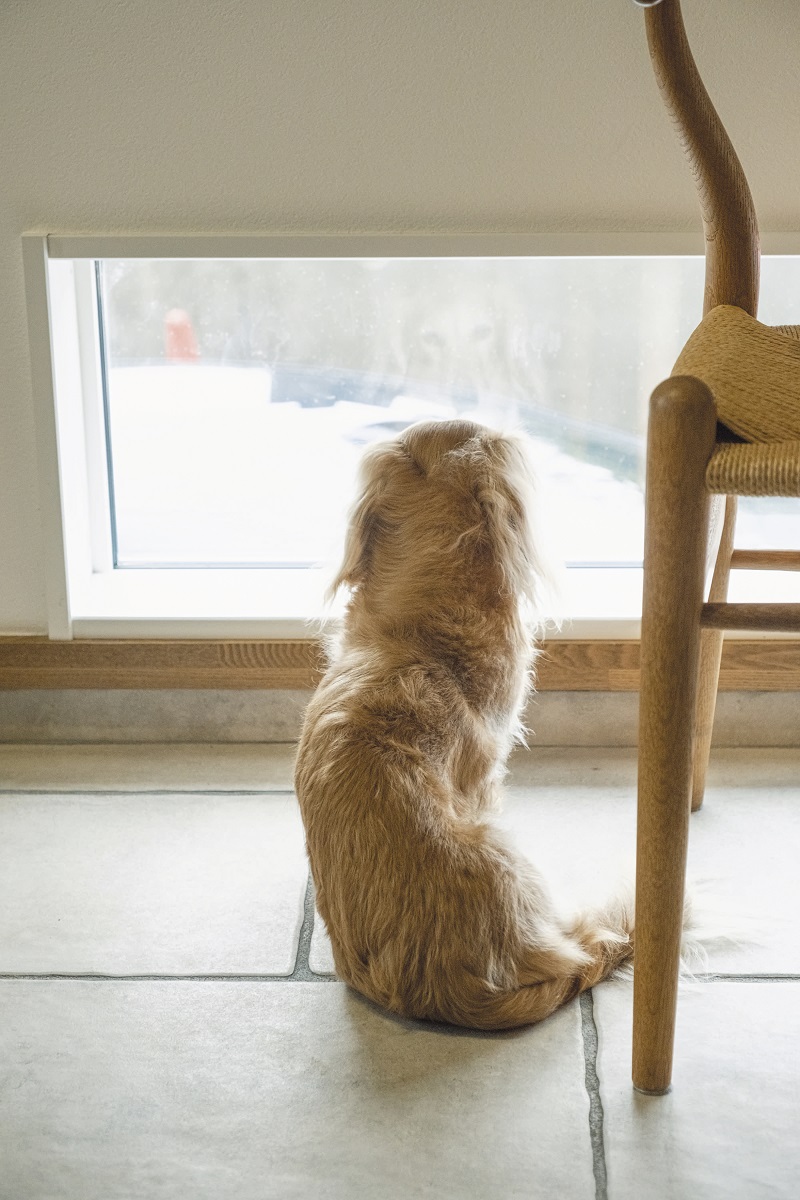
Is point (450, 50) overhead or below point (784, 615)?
overhead

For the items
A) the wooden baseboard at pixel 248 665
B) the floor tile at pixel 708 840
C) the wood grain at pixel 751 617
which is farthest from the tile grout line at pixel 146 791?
the wood grain at pixel 751 617

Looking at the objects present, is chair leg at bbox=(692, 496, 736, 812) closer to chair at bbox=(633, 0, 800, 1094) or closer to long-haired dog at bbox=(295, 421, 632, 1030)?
long-haired dog at bbox=(295, 421, 632, 1030)

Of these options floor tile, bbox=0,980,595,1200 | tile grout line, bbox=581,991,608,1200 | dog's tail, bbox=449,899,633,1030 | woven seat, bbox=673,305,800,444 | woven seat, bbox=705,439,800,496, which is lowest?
floor tile, bbox=0,980,595,1200

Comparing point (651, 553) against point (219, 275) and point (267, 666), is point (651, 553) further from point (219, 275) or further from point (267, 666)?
point (219, 275)

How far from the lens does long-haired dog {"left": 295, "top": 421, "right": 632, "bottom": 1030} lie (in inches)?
42.6

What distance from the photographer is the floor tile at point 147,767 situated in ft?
5.62

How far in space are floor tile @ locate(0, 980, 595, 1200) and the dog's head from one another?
49 cm

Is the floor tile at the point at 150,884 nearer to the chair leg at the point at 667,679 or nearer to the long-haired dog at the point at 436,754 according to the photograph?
the long-haired dog at the point at 436,754

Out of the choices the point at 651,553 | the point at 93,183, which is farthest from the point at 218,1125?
the point at 93,183

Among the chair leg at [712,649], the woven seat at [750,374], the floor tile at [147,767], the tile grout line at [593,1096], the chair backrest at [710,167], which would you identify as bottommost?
the tile grout line at [593,1096]

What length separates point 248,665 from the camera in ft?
5.96

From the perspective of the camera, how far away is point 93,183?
1634mm

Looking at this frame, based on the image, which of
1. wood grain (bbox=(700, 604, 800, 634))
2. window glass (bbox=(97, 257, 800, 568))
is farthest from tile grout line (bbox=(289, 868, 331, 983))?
window glass (bbox=(97, 257, 800, 568))

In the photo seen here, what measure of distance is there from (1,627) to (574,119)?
1.23 meters
